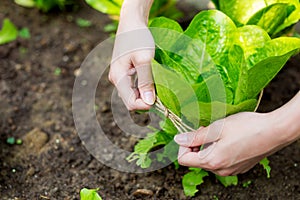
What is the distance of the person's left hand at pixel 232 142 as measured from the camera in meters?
1.33

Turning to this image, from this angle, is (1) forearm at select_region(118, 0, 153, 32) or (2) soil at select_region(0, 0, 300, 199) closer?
(1) forearm at select_region(118, 0, 153, 32)

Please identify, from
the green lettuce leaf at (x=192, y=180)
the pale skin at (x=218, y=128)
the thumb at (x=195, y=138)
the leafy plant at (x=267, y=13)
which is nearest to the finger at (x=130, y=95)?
the pale skin at (x=218, y=128)

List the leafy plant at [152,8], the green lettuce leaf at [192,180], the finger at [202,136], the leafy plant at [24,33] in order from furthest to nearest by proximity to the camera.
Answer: the leafy plant at [24,33], the leafy plant at [152,8], the green lettuce leaf at [192,180], the finger at [202,136]

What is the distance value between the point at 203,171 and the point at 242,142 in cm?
40

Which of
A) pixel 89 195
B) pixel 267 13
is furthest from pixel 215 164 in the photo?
pixel 267 13

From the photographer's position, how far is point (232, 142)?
135cm

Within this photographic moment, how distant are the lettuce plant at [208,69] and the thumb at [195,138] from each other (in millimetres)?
53

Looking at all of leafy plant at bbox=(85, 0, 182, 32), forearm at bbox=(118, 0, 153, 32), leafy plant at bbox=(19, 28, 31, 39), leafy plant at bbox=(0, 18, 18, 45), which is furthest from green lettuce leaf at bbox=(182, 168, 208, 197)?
leafy plant at bbox=(19, 28, 31, 39)

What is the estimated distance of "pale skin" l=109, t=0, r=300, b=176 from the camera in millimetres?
1317

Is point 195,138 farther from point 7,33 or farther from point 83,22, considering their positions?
point 83,22

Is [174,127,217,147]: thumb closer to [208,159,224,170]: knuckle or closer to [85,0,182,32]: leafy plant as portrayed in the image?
[208,159,224,170]: knuckle

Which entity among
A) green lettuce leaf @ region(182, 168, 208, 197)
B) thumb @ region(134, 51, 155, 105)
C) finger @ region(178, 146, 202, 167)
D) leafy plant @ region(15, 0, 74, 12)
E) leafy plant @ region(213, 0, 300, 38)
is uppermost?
leafy plant @ region(213, 0, 300, 38)

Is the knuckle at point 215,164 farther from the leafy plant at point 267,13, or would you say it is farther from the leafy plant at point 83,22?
the leafy plant at point 83,22

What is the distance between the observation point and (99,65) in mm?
2338
